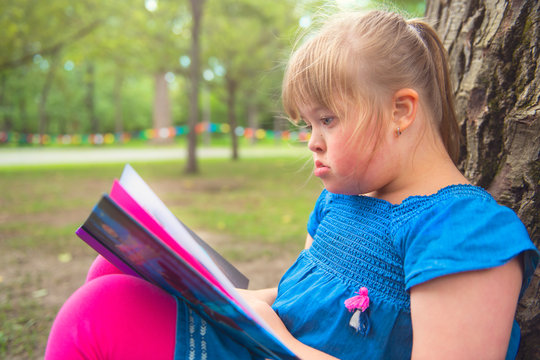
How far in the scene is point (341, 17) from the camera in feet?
3.83

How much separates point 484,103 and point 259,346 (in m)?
1.07

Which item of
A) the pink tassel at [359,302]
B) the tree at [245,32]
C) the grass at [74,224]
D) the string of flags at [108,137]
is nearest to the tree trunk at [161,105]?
the string of flags at [108,137]

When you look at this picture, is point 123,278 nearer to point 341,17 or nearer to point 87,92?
point 341,17

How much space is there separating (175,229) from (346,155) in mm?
431

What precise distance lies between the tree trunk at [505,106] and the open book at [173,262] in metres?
0.86

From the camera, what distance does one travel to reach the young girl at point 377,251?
2.82ft

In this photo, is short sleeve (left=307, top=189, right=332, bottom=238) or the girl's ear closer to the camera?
the girl's ear

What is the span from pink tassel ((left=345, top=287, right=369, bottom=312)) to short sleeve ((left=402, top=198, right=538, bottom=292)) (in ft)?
0.43

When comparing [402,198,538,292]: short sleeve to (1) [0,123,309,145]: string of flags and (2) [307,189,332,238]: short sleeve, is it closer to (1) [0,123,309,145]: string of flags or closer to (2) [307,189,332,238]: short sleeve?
(2) [307,189,332,238]: short sleeve

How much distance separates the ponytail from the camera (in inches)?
45.0

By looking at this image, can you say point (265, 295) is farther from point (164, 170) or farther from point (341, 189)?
point (164, 170)

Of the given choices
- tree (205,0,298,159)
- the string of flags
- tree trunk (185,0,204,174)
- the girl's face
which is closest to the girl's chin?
the girl's face

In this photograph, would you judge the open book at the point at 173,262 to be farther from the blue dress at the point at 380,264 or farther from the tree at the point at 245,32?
the tree at the point at 245,32

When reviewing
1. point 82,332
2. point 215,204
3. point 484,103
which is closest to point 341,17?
point 484,103
